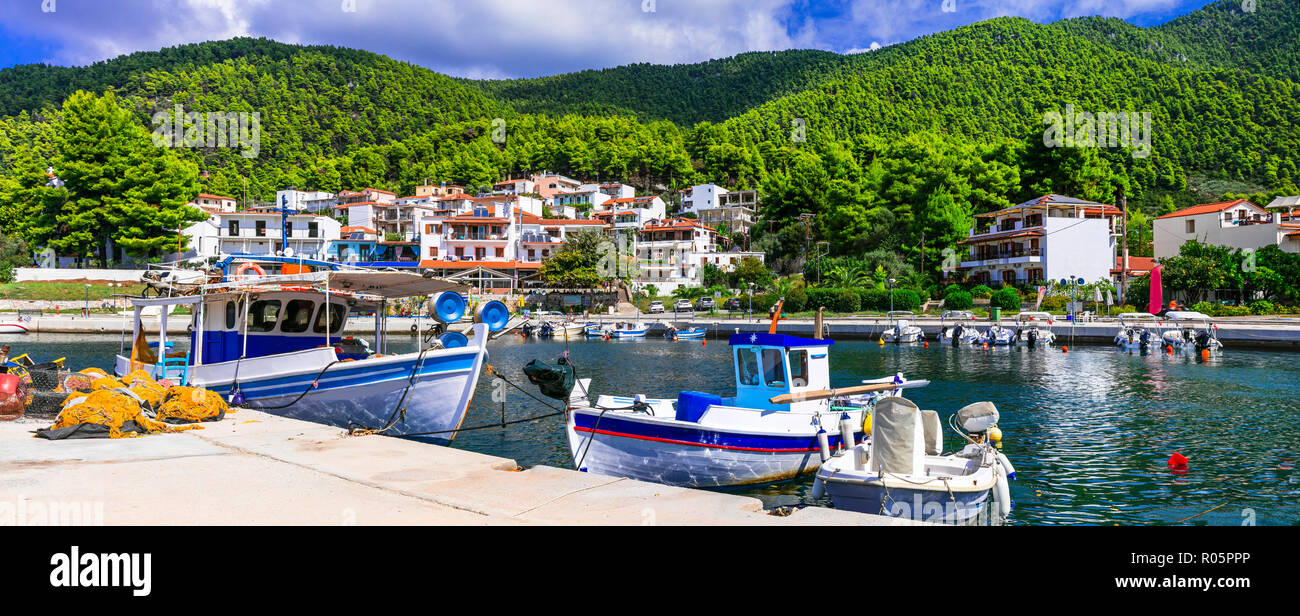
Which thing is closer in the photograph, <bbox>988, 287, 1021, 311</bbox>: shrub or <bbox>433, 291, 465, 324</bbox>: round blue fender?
<bbox>433, 291, 465, 324</bbox>: round blue fender

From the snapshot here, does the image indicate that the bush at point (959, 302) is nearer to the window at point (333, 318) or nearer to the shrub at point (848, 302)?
the shrub at point (848, 302)

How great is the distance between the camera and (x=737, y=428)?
11938mm

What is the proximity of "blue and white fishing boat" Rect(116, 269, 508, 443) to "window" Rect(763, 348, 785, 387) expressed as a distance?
5.34 m

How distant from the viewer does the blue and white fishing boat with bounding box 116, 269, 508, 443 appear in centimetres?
1400

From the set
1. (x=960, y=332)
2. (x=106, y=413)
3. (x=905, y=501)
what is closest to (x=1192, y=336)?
(x=960, y=332)

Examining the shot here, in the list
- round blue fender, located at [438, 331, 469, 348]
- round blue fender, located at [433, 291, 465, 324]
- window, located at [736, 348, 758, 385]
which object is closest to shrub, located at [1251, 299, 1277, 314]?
window, located at [736, 348, 758, 385]

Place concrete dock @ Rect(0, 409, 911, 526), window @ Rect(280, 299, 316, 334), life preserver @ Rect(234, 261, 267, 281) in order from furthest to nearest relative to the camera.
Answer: window @ Rect(280, 299, 316, 334) < life preserver @ Rect(234, 261, 267, 281) < concrete dock @ Rect(0, 409, 911, 526)

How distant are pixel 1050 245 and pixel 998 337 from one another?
20578 mm

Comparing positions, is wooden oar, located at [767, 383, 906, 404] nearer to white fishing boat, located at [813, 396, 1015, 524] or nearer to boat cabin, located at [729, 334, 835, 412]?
A: boat cabin, located at [729, 334, 835, 412]

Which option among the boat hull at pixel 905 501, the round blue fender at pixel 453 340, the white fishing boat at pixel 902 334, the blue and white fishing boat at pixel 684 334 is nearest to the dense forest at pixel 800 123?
the white fishing boat at pixel 902 334

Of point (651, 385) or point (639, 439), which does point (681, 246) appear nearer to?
point (651, 385)

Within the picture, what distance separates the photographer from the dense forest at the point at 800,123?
7956 centimetres
